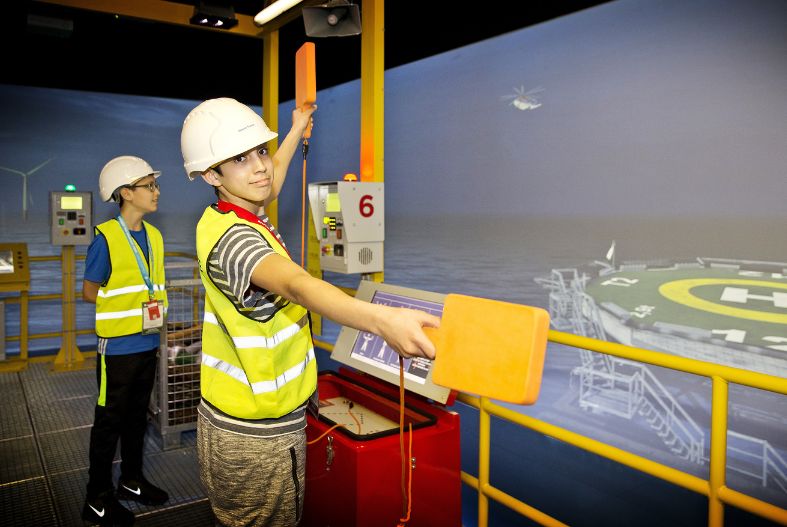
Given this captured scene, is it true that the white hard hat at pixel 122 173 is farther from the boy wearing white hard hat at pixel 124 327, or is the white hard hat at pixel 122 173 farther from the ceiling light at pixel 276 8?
the ceiling light at pixel 276 8

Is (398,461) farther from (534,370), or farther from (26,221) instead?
(26,221)

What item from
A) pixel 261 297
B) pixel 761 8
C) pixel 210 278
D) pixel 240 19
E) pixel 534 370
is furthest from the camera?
pixel 761 8

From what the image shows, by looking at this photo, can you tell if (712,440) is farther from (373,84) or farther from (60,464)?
(60,464)

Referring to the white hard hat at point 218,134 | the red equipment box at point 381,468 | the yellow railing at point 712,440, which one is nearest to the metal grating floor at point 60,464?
the red equipment box at point 381,468

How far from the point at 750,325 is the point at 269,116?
8217mm

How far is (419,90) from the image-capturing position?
32.3 m

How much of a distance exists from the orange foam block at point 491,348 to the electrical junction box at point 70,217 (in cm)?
628

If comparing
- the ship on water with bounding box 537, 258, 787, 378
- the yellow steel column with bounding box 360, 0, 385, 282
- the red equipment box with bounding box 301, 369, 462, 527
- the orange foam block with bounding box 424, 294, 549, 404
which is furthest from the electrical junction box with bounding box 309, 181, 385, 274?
the ship on water with bounding box 537, 258, 787, 378

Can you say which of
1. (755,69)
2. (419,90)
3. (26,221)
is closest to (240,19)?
(26,221)

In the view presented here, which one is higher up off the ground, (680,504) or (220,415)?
(220,415)

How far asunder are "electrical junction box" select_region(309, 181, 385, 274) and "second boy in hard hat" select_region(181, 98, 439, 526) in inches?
90.5

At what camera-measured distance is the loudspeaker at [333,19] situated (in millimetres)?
4117

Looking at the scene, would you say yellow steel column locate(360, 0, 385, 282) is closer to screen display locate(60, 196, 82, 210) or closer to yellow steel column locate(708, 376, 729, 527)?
yellow steel column locate(708, 376, 729, 527)

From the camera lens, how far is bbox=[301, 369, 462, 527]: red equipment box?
6.91 ft
